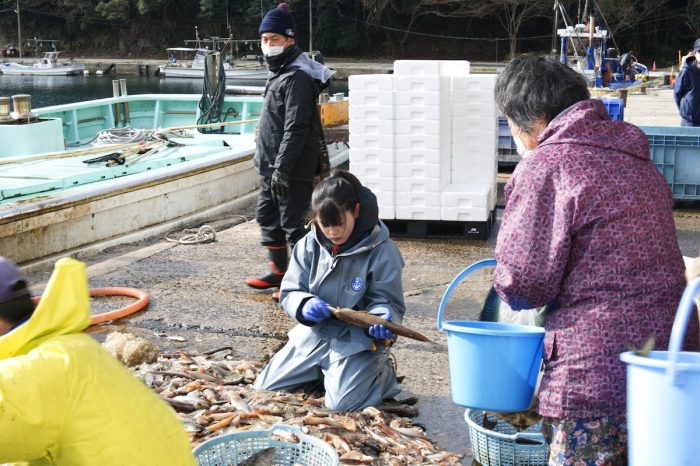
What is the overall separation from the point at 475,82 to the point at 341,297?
4057 millimetres

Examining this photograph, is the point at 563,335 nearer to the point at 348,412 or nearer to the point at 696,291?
the point at 696,291

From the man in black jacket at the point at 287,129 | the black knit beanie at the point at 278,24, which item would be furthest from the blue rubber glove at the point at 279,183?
the black knit beanie at the point at 278,24

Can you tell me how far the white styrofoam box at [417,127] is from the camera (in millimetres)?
Result: 8195

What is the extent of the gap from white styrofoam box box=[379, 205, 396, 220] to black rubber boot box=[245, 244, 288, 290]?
1.65 metres

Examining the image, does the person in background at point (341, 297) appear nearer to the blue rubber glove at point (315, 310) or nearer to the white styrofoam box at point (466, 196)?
the blue rubber glove at point (315, 310)

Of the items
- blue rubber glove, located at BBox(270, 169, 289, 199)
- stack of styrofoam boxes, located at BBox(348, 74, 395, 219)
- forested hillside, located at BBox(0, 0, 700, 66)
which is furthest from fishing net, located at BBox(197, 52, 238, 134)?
forested hillside, located at BBox(0, 0, 700, 66)

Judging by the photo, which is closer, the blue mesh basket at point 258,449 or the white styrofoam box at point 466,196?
the blue mesh basket at point 258,449

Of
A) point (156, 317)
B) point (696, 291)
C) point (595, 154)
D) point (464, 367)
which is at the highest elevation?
point (595, 154)

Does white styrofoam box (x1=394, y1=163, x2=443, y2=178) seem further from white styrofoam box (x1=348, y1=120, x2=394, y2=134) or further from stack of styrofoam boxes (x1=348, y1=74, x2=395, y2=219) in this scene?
white styrofoam box (x1=348, y1=120, x2=394, y2=134)

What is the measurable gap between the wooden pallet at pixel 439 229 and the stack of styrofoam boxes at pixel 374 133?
249mm

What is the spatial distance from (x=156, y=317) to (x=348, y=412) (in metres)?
2.42

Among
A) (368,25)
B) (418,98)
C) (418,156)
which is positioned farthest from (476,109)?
(368,25)

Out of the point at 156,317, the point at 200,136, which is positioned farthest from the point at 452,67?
the point at 200,136

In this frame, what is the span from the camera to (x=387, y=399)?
491 centimetres
